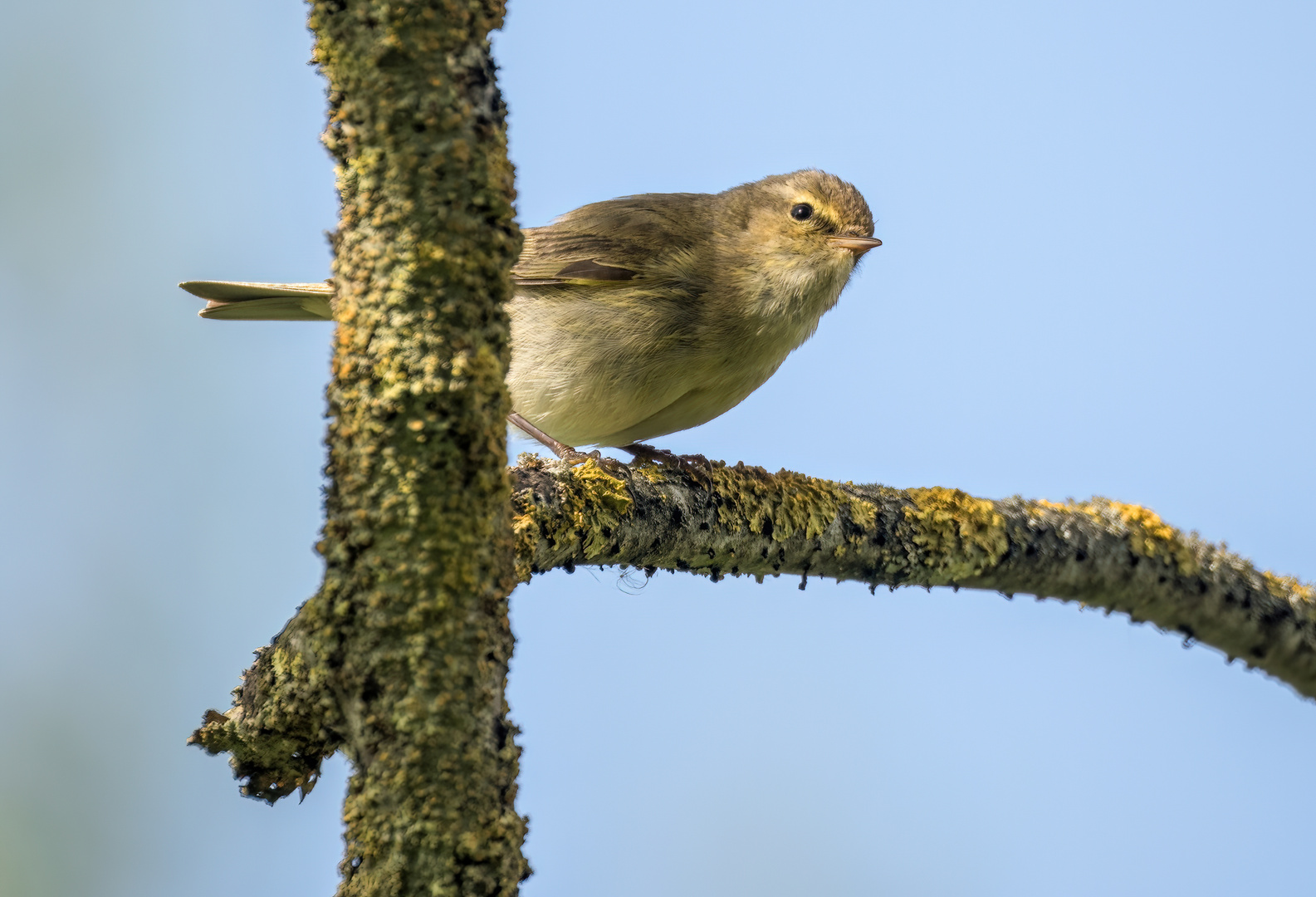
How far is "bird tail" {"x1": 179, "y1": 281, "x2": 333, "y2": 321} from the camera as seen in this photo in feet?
15.3

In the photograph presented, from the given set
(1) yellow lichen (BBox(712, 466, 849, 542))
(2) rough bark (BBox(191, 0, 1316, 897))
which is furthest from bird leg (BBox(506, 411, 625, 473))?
(2) rough bark (BBox(191, 0, 1316, 897))

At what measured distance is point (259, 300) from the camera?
475cm

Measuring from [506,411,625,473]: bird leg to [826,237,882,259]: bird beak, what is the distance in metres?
1.48

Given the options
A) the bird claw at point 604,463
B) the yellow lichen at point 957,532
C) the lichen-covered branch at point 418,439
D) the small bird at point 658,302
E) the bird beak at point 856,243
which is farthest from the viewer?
the bird beak at point 856,243

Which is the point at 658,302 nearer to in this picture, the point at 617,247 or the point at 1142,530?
the point at 617,247

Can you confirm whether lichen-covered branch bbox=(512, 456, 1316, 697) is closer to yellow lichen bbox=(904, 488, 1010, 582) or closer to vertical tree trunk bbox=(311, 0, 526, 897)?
yellow lichen bbox=(904, 488, 1010, 582)

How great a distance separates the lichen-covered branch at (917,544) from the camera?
2.86 metres

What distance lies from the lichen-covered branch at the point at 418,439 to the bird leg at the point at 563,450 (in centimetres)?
64

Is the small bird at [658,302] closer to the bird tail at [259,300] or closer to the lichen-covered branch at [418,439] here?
the bird tail at [259,300]

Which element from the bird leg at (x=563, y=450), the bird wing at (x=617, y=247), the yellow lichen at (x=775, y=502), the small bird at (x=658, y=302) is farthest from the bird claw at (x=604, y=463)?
the bird wing at (x=617, y=247)

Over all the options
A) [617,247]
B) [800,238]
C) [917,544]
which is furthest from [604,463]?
[800,238]

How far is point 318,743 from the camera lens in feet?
6.84

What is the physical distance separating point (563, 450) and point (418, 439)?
1.80 m

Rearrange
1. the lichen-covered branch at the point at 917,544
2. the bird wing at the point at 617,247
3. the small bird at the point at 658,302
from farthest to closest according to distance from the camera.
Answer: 1. the bird wing at the point at 617,247
2. the small bird at the point at 658,302
3. the lichen-covered branch at the point at 917,544
